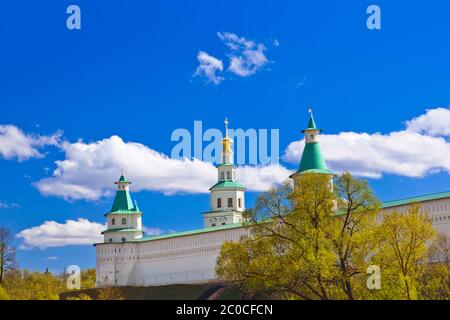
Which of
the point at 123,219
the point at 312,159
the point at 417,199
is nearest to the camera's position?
the point at 417,199

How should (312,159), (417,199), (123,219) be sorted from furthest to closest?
(123,219), (312,159), (417,199)

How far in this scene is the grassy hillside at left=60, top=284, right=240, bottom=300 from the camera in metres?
58.1

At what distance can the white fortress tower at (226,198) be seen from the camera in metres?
79.6

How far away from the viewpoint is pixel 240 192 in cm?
8150

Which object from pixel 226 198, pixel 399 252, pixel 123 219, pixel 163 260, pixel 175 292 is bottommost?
pixel 175 292

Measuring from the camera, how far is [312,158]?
63.3 meters

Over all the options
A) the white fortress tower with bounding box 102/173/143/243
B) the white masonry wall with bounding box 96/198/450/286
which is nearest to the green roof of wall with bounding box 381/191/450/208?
the white masonry wall with bounding box 96/198/450/286

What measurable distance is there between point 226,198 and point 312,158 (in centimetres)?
1891

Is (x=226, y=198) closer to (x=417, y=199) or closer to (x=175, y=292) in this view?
(x=175, y=292)

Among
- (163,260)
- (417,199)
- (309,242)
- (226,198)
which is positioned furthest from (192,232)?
(309,242)
